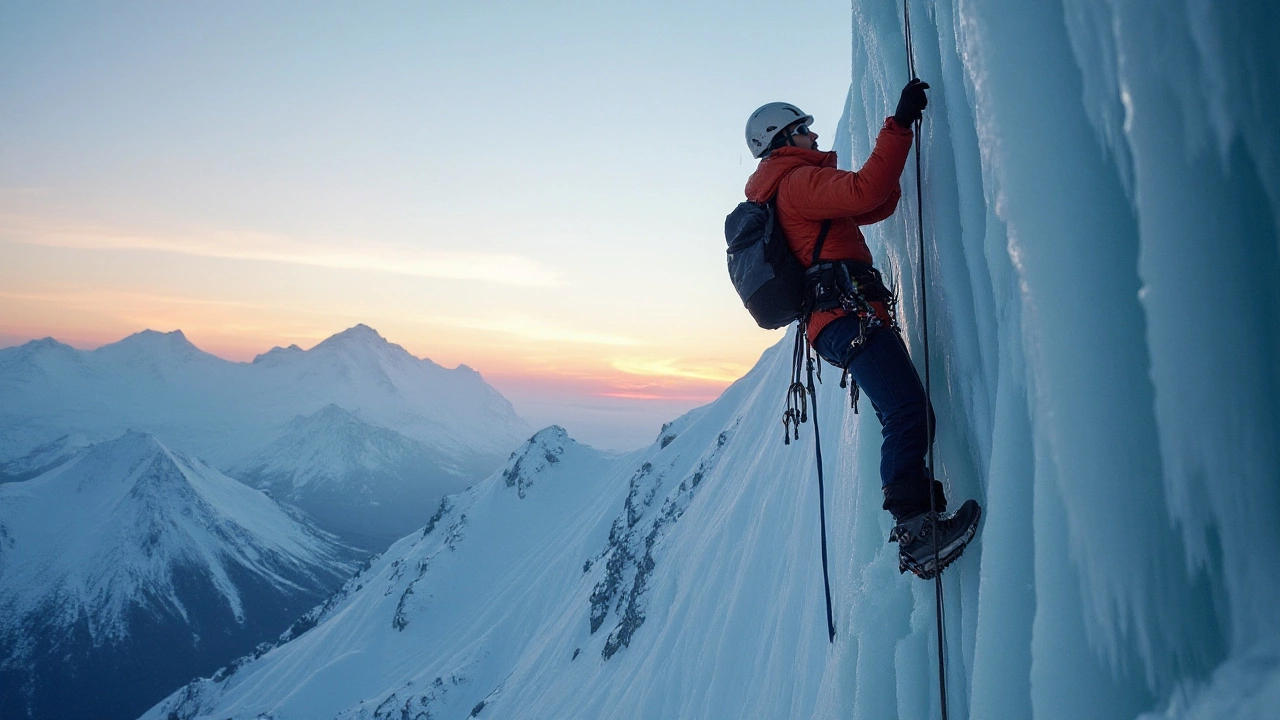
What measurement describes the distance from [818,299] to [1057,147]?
174 centimetres

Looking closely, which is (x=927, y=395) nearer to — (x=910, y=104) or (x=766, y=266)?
(x=766, y=266)

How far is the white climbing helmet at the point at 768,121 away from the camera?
5.00 meters

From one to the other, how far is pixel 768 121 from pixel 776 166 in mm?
476

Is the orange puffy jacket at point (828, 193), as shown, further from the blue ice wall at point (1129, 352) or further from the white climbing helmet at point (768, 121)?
the blue ice wall at point (1129, 352)

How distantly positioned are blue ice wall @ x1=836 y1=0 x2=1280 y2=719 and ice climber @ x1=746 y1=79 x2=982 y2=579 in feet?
1.59

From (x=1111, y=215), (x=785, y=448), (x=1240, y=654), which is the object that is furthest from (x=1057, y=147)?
(x=785, y=448)

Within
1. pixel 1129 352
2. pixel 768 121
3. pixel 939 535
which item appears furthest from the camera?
pixel 768 121

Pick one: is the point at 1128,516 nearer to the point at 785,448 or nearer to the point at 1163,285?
the point at 1163,285

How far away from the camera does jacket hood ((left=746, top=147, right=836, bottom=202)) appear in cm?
472

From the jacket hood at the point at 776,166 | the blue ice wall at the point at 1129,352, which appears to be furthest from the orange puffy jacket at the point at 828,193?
the blue ice wall at the point at 1129,352

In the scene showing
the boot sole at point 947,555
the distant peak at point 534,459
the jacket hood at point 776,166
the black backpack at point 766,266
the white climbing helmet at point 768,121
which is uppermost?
the white climbing helmet at point 768,121

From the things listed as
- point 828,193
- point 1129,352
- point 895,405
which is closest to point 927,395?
point 895,405

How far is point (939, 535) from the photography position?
3.94 meters

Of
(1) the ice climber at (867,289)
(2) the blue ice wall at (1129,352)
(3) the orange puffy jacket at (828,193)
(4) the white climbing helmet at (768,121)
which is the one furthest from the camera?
(4) the white climbing helmet at (768,121)
